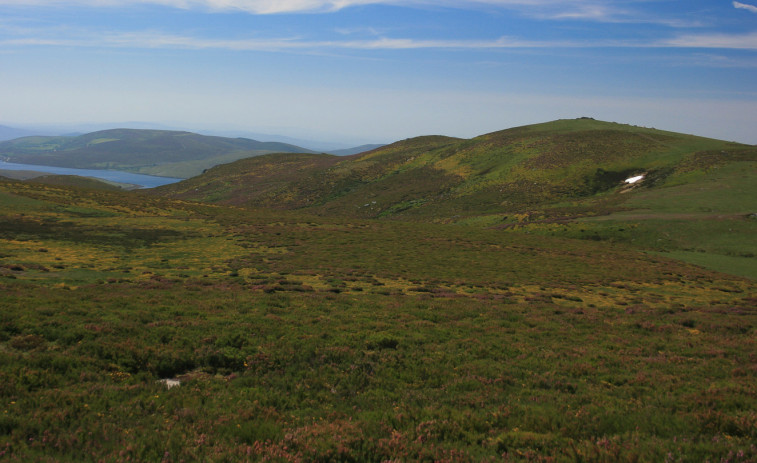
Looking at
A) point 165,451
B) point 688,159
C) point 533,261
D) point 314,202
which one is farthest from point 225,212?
point 688,159

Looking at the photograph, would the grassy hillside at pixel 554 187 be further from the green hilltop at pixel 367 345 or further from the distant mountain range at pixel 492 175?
the green hilltop at pixel 367 345

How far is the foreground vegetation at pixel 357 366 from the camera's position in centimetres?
816

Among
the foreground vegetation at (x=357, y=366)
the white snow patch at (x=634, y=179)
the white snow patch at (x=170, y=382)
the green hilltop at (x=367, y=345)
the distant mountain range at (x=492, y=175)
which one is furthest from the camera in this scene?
the distant mountain range at (x=492, y=175)

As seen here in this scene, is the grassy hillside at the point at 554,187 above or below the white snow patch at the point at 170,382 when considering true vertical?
above

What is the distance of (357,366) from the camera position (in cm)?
1358

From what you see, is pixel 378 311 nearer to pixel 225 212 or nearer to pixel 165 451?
pixel 165 451

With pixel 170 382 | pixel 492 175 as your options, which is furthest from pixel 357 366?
pixel 492 175

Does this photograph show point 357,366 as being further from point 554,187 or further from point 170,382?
point 554,187

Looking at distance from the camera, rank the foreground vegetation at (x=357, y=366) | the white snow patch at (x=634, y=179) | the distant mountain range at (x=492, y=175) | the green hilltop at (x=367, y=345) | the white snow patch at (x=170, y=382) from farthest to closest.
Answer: the distant mountain range at (x=492, y=175), the white snow patch at (x=634, y=179), the white snow patch at (x=170, y=382), the green hilltop at (x=367, y=345), the foreground vegetation at (x=357, y=366)

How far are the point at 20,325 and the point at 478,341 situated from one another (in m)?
17.2

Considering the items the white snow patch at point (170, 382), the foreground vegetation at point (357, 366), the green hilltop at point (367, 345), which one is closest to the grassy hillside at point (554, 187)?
the green hilltop at point (367, 345)

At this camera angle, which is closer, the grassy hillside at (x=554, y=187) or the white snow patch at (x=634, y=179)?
Answer: the grassy hillside at (x=554, y=187)

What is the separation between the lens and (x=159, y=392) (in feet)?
34.9

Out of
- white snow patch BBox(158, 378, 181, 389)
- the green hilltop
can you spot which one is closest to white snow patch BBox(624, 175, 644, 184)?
the green hilltop
